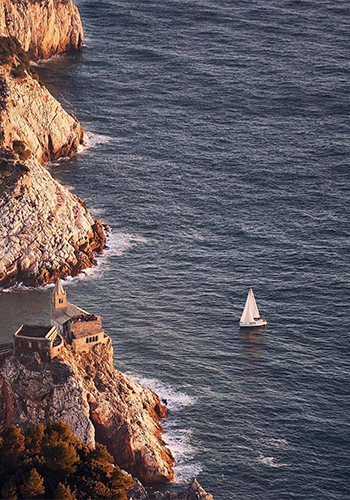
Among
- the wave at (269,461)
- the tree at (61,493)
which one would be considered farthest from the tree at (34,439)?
the wave at (269,461)

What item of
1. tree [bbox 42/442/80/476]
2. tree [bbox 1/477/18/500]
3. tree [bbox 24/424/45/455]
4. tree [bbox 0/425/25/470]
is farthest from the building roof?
tree [bbox 1/477/18/500]

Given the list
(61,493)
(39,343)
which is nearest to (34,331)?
(39,343)

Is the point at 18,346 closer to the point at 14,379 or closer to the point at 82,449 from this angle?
the point at 14,379

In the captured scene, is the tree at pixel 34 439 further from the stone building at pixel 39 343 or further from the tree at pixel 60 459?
the stone building at pixel 39 343

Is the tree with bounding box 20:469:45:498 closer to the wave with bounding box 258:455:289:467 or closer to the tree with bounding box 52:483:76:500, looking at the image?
the tree with bounding box 52:483:76:500

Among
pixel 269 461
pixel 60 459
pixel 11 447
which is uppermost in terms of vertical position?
pixel 11 447

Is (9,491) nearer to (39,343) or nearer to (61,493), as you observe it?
(61,493)

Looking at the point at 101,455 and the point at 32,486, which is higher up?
the point at 32,486

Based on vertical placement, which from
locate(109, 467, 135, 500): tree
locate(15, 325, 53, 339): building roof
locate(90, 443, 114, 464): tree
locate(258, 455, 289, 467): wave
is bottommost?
locate(258, 455, 289, 467): wave
